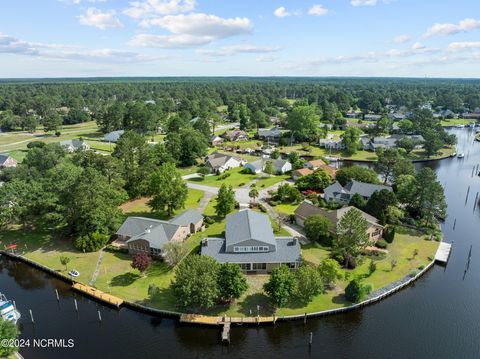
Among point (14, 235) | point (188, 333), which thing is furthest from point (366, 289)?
point (14, 235)

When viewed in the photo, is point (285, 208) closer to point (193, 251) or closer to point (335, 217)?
point (335, 217)

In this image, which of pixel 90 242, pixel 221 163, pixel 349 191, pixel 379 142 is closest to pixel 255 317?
pixel 90 242

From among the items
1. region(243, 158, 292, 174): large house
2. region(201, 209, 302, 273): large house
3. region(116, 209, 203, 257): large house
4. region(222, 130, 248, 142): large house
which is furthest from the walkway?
region(222, 130, 248, 142): large house

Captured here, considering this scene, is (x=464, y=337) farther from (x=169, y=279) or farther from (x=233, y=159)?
(x=233, y=159)

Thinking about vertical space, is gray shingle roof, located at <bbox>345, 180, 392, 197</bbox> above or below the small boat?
above

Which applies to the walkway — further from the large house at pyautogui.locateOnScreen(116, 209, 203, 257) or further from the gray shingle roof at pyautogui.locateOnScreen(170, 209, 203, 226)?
the gray shingle roof at pyautogui.locateOnScreen(170, 209, 203, 226)
